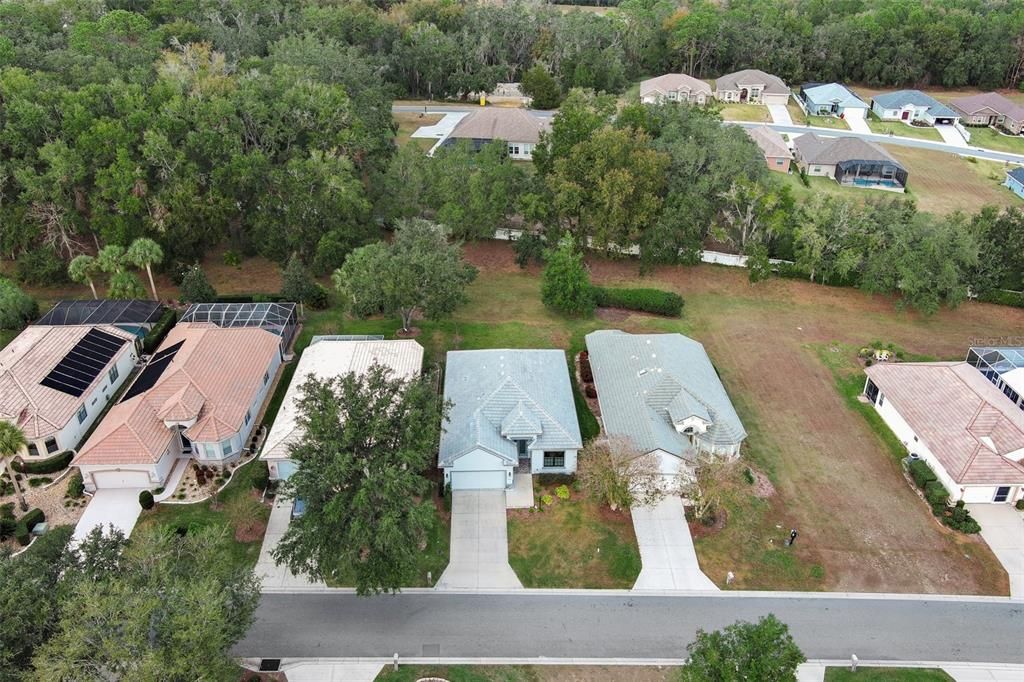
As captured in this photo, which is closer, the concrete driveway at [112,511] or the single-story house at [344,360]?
the concrete driveway at [112,511]

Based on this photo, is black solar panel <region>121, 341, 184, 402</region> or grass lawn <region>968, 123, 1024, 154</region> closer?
black solar panel <region>121, 341, 184, 402</region>

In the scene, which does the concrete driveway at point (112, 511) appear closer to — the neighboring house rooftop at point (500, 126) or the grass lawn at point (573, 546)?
the grass lawn at point (573, 546)

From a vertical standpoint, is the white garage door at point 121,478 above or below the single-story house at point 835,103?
below

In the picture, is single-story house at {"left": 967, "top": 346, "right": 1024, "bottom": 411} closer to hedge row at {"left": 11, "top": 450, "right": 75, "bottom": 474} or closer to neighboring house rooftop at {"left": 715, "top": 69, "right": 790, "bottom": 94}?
hedge row at {"left": 11, "top": 450, "right": 75, "bottom": 474}

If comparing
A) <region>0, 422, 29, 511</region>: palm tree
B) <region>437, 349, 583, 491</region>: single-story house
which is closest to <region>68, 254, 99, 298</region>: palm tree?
<region>0, 422, 29, 511</region>: palm tree

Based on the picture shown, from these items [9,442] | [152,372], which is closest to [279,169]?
[152,372]

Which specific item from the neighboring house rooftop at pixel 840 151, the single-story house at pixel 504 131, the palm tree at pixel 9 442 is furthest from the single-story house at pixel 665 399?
the neighboring house rooftop at pixel 840 151

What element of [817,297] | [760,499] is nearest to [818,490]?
[760,499]

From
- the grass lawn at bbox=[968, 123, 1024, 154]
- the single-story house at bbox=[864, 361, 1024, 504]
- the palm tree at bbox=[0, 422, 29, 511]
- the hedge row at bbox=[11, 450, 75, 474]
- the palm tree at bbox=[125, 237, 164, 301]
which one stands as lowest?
the hedge row at bbox=[11, 450, 75, 474]
